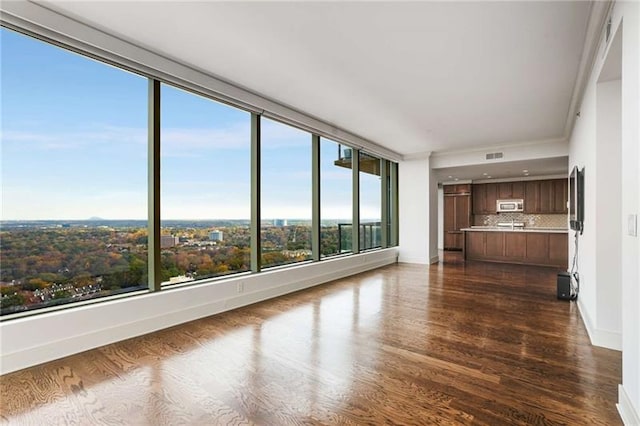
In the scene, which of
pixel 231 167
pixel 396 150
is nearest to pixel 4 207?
pixel 231 167

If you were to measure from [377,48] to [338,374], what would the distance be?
112 inches

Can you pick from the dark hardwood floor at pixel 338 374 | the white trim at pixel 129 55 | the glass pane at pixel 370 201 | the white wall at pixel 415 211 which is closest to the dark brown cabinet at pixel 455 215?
the white wall at pixel 415 211

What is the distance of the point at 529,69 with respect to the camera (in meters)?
3.44

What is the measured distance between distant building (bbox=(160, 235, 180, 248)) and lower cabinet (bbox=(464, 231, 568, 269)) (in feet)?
25.1

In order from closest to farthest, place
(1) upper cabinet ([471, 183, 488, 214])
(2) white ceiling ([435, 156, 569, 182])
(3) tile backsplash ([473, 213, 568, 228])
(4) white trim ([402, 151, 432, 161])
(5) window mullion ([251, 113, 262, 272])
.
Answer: (5) window mullion ([251, 113, 262, 272]) < (2) white ceiling ([435, 156, 569, 182]) < (4) white trim ([402, 151, 432, 161]) < (3) tile backsplash ([473, 213, 568, 228]) < (1) upper cabinet ([471, 183, 488, 214])

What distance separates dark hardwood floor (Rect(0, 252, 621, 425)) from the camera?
1.91 meters

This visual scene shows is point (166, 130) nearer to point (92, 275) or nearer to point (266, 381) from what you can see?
point (92, 275)

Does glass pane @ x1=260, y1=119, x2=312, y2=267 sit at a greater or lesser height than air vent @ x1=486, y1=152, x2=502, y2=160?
lesser

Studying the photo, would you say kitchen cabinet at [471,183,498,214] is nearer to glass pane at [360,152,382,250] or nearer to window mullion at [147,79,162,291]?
glass pane at [360,152,382,250]

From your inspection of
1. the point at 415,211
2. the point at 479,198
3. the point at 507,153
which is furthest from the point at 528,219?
the point at 415,211

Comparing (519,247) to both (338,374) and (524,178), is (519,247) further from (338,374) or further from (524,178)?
(338,374)

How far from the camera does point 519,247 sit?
315 inches

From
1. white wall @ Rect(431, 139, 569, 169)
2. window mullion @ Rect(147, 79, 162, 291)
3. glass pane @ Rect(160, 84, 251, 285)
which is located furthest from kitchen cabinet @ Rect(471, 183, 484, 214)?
window mullion @ Rect(147, 79, 162, 291)

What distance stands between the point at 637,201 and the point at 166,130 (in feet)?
13.0
